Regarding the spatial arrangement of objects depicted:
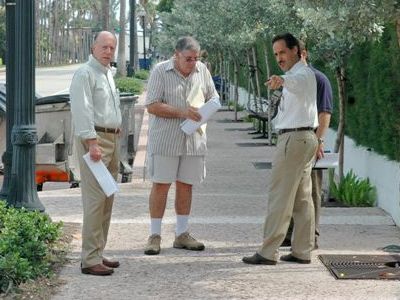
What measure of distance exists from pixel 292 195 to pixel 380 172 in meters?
3.60

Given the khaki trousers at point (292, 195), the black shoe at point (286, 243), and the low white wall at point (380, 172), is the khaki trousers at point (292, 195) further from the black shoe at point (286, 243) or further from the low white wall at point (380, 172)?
the low white wall at point (380, 172)

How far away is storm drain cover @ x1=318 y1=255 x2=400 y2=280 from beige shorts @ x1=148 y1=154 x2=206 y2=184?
1249mm

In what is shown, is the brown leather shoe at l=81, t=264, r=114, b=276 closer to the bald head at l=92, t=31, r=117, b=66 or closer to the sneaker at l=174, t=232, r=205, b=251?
the sneaker at l=174, t=232, r=205, b=251

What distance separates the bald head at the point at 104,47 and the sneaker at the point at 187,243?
6.01 ft

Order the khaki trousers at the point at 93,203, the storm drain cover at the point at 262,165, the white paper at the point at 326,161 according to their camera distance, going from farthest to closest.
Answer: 1. the storm drain cover at the point at 262,165
2. the white paper at the point at 326,161
3. the khaki trousers at the point at 93,203

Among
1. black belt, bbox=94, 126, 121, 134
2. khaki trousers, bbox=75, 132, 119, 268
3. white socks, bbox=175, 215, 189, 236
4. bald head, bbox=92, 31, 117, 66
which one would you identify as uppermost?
bald head, bbox=92, 31, 117, 66

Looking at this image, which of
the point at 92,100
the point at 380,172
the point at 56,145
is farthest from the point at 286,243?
the point at 56,145

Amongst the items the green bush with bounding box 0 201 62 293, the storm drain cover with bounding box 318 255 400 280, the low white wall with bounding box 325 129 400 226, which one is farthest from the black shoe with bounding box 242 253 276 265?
the low white wall with bounding box 325 129 400 226

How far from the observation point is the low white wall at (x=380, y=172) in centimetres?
1038

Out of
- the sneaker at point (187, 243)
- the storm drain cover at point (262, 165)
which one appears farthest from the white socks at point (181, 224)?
the storm drain cover at point (262, 165)

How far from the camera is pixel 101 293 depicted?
7.09 m

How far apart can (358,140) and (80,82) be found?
6214mm

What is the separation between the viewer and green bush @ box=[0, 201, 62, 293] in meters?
7.08

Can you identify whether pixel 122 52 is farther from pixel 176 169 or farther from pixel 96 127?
pixel 96 127
